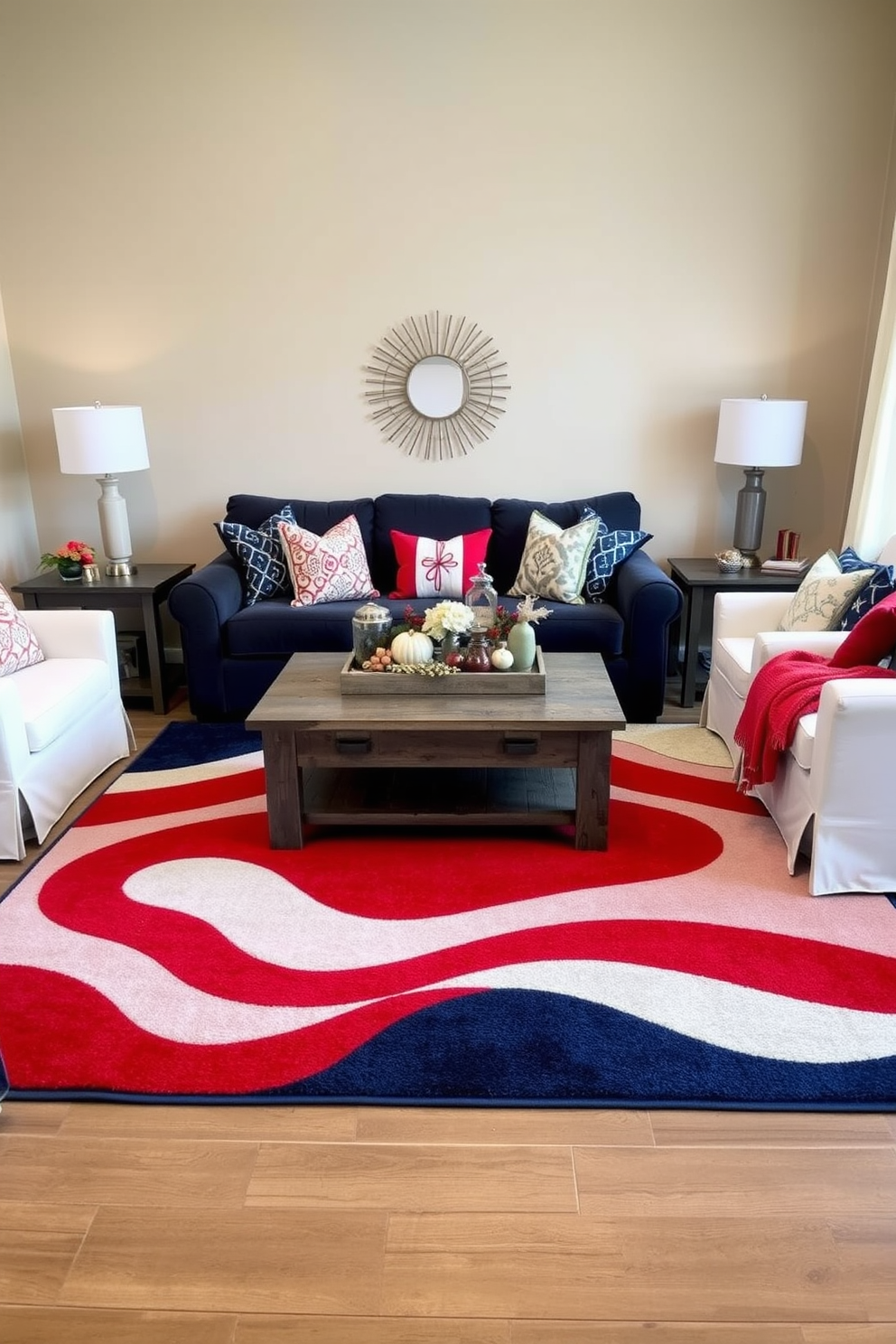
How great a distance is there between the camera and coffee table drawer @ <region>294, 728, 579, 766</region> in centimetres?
286

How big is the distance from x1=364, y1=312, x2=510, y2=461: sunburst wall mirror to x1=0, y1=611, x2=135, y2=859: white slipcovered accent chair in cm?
178

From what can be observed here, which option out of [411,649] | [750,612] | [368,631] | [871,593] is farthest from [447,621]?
[871,593]

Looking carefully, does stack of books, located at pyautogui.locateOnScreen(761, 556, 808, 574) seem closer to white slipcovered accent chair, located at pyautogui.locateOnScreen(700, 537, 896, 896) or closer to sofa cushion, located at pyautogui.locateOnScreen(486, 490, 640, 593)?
sofa cushion, located at pyautogui.locateOnScreen(486, 490, 640, 593)

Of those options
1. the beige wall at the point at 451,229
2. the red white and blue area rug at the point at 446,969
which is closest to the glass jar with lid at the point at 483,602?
the red white and blue area rug at the point at 446,969

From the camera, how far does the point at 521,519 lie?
4316mm

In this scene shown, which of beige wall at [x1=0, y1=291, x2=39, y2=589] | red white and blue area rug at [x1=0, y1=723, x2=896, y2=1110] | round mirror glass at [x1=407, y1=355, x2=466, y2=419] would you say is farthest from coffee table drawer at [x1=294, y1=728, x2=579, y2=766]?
beige wall at [x1=0, y1=291, x2=39, y2=589]

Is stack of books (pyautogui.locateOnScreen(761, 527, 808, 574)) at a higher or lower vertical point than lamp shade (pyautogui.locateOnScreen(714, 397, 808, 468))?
lower

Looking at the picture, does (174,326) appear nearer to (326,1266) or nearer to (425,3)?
(425,3)

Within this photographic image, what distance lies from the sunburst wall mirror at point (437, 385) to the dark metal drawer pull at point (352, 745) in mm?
2151

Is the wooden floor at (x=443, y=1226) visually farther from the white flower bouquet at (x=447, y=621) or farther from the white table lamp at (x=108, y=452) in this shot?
the white table lamp at (x=108, y=452)

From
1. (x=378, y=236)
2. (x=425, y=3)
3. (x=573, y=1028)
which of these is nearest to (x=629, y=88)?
(x=425, y=3)

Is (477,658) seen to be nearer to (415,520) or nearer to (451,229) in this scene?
(415,520)

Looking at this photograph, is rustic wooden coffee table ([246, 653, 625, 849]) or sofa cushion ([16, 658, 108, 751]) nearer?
rustic wooden coffee table ([246, 653, 625, 849])

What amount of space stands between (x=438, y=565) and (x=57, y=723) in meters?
1.78
